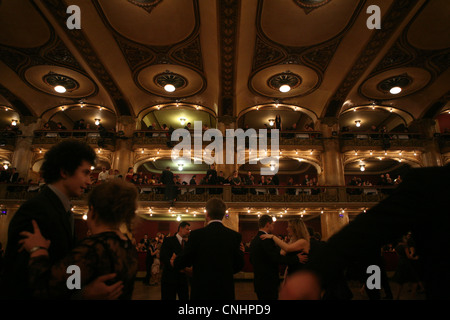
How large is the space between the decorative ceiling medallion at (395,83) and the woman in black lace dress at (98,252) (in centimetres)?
1723

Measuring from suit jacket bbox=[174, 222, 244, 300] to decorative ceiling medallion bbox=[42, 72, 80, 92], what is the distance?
15.8m

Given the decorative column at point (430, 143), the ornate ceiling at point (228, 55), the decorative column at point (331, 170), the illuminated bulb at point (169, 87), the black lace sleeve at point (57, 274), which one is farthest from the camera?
the decorative column at point (430, 143)

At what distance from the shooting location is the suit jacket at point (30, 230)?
4.57ft

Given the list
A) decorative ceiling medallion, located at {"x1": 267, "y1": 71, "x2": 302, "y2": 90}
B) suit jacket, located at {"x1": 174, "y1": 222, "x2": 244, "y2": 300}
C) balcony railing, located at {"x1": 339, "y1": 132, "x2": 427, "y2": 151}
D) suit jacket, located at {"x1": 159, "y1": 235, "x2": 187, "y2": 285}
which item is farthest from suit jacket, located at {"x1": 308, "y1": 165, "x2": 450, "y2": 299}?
balcony railing, located at {"x1": 339, "y1": 132, "x2": 427, "y2": 151}

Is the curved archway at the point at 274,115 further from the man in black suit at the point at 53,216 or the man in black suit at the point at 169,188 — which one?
the man in black suit at the point at 53,216

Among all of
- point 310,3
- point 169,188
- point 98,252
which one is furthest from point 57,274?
point 169,188

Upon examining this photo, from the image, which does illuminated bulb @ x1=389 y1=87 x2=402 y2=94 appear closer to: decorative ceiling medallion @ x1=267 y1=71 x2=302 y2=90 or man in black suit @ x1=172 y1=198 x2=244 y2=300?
decorative ceiling medallion @ x1=267 y1=71 x2=302 y2=90

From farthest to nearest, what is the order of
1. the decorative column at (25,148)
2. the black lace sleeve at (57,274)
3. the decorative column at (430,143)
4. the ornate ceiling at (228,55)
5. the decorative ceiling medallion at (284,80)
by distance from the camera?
the decorative column at (430,143) → the decorative column at (25,148) → the decorative ceiling medallion at (284,80) → the ornate ceiling at (228,55) → the black lace sleeve at (57,274)

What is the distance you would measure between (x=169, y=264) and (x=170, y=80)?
12.9 meters

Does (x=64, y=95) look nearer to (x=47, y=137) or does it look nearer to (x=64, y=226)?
(x=47, y=137)

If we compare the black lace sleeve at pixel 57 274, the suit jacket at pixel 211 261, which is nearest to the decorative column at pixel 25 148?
the suit jacket at pixel 211 261

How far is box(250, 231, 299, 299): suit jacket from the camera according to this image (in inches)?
148

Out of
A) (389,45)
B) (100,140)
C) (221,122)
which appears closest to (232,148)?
(221,122)

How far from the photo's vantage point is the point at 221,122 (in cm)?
1705
